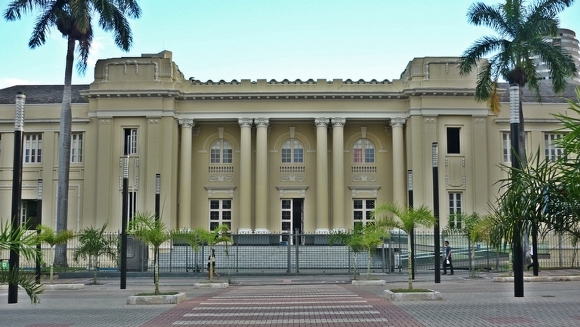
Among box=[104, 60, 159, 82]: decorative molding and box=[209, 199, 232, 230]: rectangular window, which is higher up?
box=[104, 60, 159, 82]: decorative molding

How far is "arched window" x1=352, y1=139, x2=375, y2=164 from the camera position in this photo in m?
45.6

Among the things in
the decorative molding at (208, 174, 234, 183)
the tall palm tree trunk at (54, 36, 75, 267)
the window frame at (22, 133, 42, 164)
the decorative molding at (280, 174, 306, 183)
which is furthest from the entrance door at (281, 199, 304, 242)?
the window frame at (22, 133, 42, 164)

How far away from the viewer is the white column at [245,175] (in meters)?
42.9

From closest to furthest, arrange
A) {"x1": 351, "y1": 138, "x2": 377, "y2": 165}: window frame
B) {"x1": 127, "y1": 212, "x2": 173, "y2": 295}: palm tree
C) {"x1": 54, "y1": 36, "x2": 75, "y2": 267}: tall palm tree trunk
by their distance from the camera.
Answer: {"x1": 127, "y1": 212, "x2": 173, "y2": 295}: palm tree < {"x1": 54, "y1": 36, "x2": 75, "y2": 267}: tall palm tree trunk < {"x1": 351, "y1": 138, "x2": 377, "y2": 165}: window frame

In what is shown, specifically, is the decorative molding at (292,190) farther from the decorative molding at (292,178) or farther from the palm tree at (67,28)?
the palm tree at (67,28)

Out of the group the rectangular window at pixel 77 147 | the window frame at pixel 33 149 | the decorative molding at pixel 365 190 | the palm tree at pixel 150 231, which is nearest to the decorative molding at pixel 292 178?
the decorative molding at pixel 365 190

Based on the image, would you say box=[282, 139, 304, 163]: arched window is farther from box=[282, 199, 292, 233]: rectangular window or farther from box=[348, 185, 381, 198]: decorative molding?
box=[348, 185, 381, 198]: decorative molding

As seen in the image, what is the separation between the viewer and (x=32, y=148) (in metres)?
44.6

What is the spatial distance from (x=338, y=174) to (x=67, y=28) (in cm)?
1791

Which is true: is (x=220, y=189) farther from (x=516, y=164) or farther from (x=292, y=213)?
(x=516, y=164)

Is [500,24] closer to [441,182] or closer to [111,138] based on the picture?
[441,182]

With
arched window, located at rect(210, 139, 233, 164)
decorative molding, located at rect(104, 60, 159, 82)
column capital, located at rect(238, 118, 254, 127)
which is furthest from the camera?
arched window, located at rect(210, 139, 233, 164)

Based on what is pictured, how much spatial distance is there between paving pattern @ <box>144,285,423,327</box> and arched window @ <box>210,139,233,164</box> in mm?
23161

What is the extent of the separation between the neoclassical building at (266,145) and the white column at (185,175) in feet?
0.28
